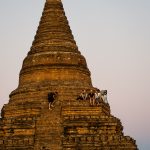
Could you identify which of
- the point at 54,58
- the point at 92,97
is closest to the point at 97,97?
the point at 92,97

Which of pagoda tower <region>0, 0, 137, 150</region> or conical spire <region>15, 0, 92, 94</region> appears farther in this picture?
conical spire <region>15, 0, 92, 94</region>

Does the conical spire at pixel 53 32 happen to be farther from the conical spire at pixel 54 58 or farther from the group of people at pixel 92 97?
the group of people at pixel 92 97

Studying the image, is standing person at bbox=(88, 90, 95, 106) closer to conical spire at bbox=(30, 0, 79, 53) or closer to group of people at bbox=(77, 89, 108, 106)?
group of people at bbox=(77, 89, 108, 106)

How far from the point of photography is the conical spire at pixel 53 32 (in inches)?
1411

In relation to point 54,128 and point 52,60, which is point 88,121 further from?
point 52,60

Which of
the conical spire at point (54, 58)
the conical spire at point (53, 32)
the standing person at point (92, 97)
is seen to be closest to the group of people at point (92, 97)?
the standing person at point (92, 97)

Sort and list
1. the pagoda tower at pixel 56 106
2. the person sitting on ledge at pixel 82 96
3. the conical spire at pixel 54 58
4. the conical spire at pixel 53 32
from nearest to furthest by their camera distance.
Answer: the pagoda tower at pixel 56 106 → the person sitting on ledge at pixel 82 96 → the conical spire at pixel 54 58 → the conical spire at pixel 53 32

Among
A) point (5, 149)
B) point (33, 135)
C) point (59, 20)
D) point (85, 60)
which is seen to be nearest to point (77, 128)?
point (33, 135)

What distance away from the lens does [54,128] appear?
94.9ft

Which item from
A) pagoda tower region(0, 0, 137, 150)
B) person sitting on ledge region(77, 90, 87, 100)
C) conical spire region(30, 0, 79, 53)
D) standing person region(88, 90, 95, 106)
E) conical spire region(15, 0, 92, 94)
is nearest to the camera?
pagoda tower region(0, 0, 137, 150)

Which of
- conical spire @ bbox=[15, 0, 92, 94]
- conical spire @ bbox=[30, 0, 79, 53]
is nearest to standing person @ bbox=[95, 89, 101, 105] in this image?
conical spire @ bbox=[15, 0, 92, 94]

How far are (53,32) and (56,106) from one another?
26.7 ft

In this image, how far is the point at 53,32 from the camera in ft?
120

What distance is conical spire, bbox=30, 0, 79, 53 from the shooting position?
35.8 meters
